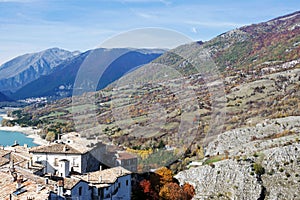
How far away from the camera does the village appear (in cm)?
1545

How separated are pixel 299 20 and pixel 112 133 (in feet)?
249

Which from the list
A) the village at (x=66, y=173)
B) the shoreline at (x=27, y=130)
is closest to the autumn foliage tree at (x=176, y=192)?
Answer: the village at (x=66, y=173)

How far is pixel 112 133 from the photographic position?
4322 cm

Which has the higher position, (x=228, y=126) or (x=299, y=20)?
(x=299, y=20)

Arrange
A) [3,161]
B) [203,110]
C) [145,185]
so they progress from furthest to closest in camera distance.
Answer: [203,110] < [145,185] < [3,161]

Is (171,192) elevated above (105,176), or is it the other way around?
(105,176)

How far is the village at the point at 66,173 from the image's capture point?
608 inches

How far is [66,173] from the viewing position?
19.9m

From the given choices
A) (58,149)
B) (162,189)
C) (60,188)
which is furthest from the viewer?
(162,189)

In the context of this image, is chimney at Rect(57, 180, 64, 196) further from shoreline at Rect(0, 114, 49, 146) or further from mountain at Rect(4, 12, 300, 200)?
shoreline at Rect(0, 114, 49, 146)

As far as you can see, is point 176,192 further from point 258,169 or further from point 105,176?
point 258,169

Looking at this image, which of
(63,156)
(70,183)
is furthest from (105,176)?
(63,156)

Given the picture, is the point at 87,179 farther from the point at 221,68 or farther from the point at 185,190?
the point at 221,68

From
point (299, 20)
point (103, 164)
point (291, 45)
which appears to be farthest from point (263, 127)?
point (299, 20)
